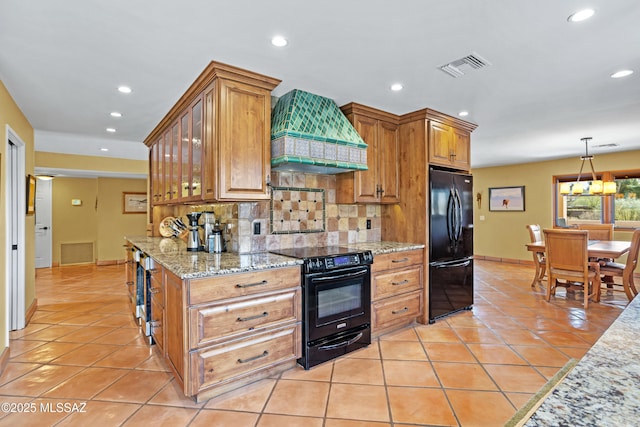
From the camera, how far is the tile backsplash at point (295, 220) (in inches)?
117

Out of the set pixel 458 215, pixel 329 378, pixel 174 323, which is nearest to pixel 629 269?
pixel 458 215

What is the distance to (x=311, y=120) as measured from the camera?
9.40 ft

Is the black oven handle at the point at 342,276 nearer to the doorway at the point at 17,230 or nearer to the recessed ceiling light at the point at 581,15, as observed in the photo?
the recessed ceiling light at the point at 581,15

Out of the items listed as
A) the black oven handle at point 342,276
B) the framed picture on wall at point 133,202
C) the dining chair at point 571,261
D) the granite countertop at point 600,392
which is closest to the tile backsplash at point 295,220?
the black oven handle at point 342,276

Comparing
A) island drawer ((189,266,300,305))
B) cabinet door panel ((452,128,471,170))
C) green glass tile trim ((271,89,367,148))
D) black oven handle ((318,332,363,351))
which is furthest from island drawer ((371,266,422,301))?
cabinet door panel ((452,128,471,170))

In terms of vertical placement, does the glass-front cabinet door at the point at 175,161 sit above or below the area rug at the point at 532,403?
above

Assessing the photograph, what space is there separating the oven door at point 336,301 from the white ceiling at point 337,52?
1662 mm

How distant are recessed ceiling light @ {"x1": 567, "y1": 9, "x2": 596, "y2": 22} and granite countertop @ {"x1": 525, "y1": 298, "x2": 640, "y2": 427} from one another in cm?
191

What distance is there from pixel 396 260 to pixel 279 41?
2196 millimetres

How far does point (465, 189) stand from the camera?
3908 millimetres

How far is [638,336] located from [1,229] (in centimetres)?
395

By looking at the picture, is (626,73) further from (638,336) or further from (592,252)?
(638,336)

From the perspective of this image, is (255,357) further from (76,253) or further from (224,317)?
(76,253)

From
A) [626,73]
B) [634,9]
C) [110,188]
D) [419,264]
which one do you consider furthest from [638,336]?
[110,188]
